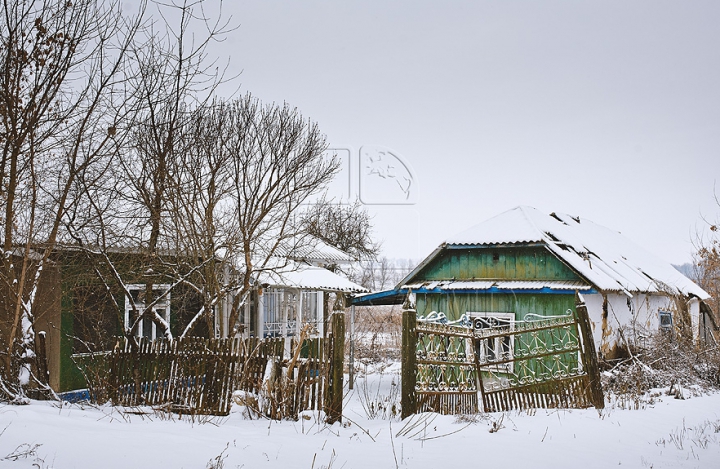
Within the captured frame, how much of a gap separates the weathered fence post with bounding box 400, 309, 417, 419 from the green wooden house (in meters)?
5.96

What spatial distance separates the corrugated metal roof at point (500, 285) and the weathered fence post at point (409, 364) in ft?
19.2

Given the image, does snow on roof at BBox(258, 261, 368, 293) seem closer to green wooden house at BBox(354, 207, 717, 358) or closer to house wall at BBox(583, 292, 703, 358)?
green wooden house at BBox(354, 207, 717, 358)

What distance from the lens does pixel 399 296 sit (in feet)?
52.0

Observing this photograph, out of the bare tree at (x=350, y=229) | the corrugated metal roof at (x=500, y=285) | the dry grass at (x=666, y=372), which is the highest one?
the bare tree at (x=350, y=229)

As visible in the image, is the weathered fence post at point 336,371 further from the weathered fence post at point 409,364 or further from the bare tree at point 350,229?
the bare tree at point 350,229

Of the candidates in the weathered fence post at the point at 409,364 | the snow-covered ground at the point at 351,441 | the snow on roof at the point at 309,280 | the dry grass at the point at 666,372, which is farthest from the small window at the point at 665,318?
the weathered fence post at the point at 409,364

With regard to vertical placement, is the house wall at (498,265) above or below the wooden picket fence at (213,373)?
above

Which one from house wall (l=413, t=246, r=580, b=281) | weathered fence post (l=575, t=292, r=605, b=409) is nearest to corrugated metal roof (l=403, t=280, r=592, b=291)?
house wall (l=413, t=246, r=580, b=281)

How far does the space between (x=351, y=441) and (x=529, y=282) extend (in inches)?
339

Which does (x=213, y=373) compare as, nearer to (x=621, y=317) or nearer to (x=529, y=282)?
(x=529, y=282)

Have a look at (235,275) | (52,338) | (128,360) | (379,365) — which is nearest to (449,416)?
(128,360)

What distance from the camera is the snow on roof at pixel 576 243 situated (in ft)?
43.0

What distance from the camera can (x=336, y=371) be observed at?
6.88 meters

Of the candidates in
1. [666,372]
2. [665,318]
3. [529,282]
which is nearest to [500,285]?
[529,282]
